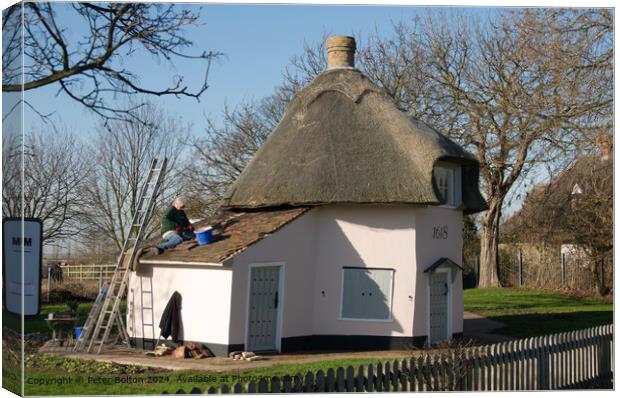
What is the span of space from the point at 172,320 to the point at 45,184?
614 cm

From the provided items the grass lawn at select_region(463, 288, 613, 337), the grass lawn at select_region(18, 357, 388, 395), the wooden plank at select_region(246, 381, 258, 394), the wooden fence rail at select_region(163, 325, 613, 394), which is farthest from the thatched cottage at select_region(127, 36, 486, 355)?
the wooden plank at select_region(246, 381, 258, 394)

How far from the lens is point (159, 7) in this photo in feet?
44.2

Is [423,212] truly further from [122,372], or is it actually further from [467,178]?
[122,372]

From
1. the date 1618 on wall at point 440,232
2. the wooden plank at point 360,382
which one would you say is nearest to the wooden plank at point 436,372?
the wooden plank at point 360,382

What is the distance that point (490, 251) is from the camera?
3425 centimetres

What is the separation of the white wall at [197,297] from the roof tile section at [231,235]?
31cm

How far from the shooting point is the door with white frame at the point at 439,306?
22.6 metres

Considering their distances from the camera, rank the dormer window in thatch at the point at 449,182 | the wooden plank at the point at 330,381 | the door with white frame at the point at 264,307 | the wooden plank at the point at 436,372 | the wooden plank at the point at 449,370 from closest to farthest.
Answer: the wooden plank at the point at 330,381, the wooden plank at the point at 436,372, the wooden plank at the point at 449,370, the door with white frame at the point at 264,307, the dormer window in thatch at the point at 449,182

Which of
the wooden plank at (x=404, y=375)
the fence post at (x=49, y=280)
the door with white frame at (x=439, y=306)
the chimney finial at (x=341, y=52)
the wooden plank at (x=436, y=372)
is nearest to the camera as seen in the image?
the wooden plank at (x=404, y=375)

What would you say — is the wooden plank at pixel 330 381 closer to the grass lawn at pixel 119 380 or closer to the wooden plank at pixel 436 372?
the grass lawn at pixel 119 380

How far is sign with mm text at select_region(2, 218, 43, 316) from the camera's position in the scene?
1245 cm

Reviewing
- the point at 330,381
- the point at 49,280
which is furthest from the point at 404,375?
the point at 49,280

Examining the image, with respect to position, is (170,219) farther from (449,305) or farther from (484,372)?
(484,372)

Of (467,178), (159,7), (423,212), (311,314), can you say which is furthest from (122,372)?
(467,178)
